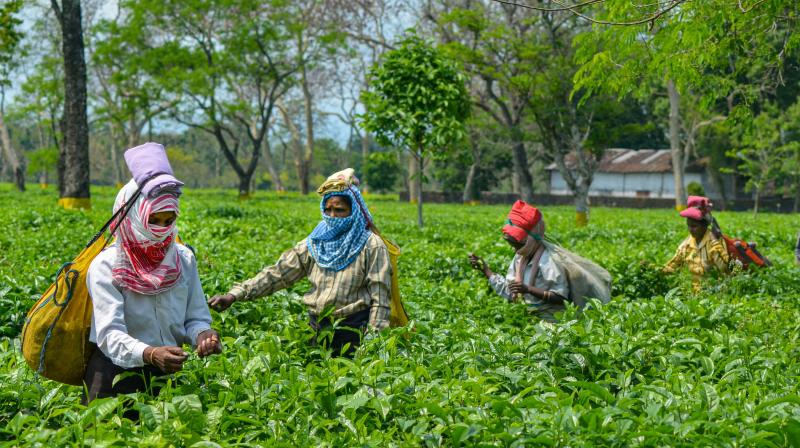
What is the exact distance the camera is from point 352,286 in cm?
468

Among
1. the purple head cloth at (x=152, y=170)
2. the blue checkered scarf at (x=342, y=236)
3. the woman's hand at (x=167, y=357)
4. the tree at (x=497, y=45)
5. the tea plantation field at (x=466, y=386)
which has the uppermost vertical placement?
the tree at (x=497, y=45)

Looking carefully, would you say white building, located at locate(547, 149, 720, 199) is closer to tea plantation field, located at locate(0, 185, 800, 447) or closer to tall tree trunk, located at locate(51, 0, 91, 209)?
tall tree trunk, located at locate(51, 0, 91, 209)

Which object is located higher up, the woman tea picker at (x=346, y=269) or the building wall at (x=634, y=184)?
the building wall at (x=634, y=184)

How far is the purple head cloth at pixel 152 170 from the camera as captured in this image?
3.18 meters

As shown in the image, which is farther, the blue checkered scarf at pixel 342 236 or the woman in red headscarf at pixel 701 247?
the woman in red headscarf at pixel 701 247

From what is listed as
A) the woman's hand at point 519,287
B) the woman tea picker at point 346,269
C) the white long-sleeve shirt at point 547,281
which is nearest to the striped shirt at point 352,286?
the woman tea picker at point 346,269

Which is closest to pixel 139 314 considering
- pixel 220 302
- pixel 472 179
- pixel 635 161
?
pixel 220 302

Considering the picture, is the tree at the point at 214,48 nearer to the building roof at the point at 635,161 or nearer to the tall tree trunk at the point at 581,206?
the tall tree trunk at the point at 581,206

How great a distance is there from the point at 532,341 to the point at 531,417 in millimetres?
1133

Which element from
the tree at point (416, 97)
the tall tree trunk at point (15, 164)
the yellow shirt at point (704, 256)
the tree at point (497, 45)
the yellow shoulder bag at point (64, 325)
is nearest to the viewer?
the yellow shoulder bag at point (64, 325)

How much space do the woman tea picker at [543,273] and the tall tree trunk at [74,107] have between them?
44.6 feet

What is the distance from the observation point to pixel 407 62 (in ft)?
52.4

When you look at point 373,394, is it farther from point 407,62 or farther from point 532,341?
point 407,62

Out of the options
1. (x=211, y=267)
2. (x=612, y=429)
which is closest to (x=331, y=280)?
(x=612, y=429)
